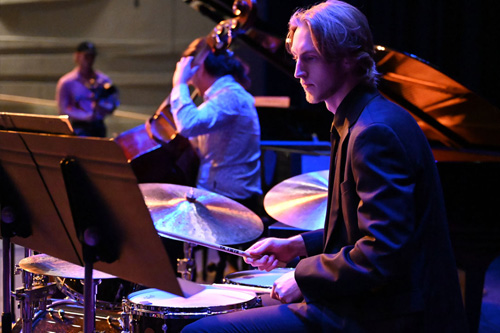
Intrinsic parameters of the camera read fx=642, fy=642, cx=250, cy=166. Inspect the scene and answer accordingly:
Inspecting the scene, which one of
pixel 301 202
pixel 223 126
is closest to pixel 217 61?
pixel 223 126

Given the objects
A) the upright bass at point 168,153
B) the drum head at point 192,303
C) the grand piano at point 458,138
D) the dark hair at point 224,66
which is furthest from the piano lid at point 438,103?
the drum head at point 192,303

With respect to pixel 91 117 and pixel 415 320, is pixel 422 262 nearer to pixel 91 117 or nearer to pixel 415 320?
pixel 415 320

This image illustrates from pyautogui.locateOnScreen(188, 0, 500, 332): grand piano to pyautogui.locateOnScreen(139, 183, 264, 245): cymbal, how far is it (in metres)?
0.68

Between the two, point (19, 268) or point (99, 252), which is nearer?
point (99, 252)

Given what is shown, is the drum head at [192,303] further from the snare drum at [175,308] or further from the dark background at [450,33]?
the dark background at [450,33]

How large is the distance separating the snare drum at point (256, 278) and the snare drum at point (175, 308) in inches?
10.5

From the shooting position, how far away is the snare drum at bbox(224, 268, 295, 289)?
2.27 metres

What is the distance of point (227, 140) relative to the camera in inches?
128

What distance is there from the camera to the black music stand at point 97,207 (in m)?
1.48

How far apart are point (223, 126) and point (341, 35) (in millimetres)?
1617

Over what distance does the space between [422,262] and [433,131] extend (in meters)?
2.31

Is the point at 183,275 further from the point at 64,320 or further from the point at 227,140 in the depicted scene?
the point at 227,140

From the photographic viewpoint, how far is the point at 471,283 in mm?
2988

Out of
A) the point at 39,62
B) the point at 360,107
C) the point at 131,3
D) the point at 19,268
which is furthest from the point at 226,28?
the point at 39,62
